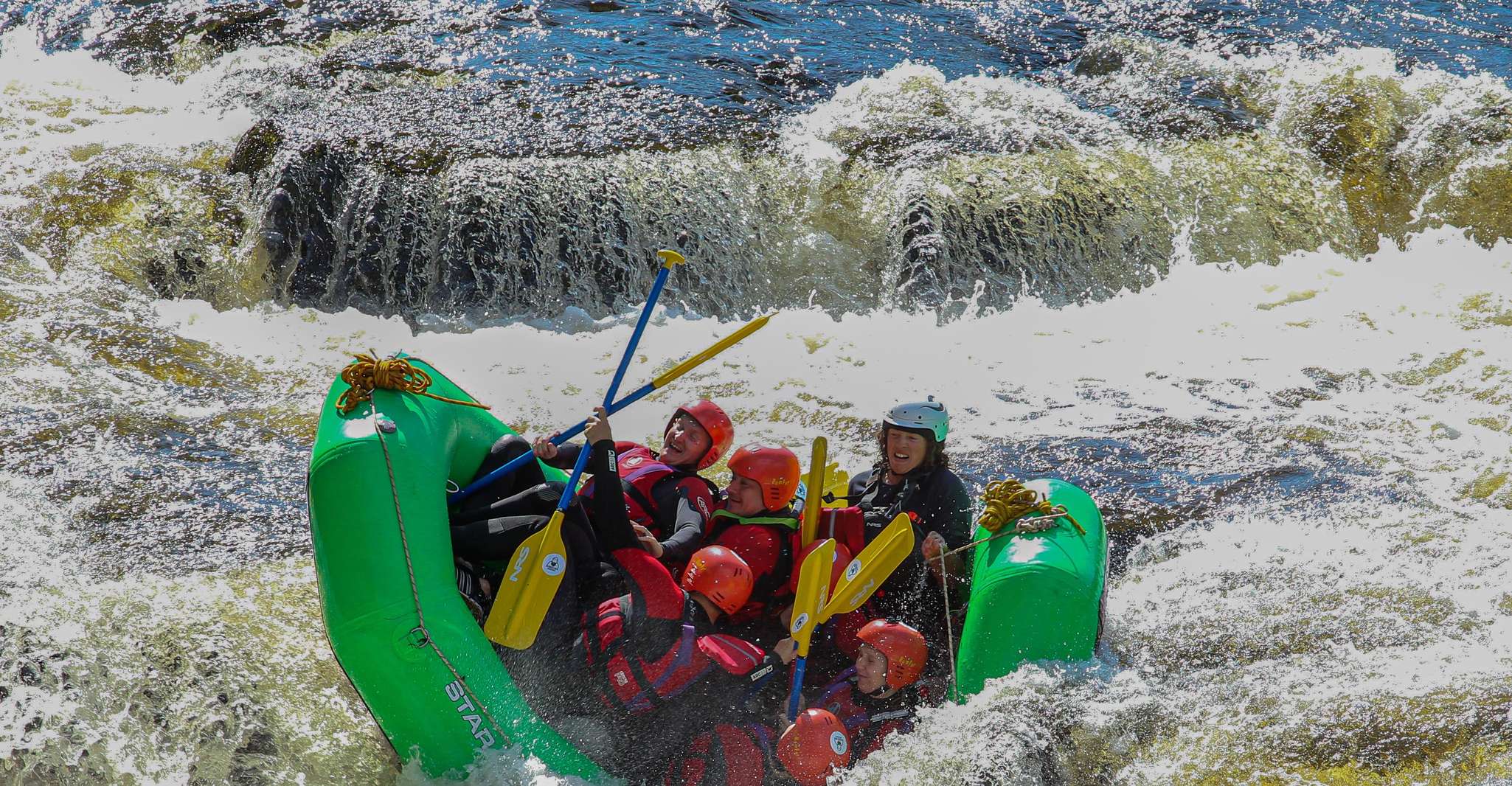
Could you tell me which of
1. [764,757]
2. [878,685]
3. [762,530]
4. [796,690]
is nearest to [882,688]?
[878,685]

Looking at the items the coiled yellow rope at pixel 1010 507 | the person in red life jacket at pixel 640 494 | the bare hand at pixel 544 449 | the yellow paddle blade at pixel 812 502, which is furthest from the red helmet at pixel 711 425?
the coiled yellow rope at pixel 1010 507

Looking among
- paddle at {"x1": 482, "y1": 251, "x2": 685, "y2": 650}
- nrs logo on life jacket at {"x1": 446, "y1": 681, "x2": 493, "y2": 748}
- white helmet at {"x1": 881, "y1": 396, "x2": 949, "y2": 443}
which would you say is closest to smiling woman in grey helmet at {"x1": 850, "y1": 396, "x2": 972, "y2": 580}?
white helmet at {"x1": 881, "y1": 396, "x2": 949, "y2": 443}

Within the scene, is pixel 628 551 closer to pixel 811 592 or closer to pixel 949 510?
pixel 811 592

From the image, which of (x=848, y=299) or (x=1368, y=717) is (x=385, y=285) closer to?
(x=848, y=299)

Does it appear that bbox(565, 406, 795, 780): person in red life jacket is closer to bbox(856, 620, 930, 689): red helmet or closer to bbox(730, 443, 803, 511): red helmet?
bbox(856, 620, 930, 689): red helmet

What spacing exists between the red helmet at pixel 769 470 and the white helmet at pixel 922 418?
1.99 ft

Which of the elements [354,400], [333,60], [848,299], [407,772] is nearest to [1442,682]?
[407,772]

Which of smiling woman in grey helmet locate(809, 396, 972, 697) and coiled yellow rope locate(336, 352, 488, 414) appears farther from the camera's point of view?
smiling woman in grey helmet locate(809, 396, 972, 697)

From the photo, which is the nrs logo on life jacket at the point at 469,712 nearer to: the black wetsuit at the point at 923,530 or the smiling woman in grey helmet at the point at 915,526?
the smiling woman in grey helmet at the point at 915,526

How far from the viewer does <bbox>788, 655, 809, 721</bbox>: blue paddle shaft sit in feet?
13.3

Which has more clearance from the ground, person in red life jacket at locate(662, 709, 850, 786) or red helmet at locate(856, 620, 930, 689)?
red helmet at locate(856, 620, 930, 689)

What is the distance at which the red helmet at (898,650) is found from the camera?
13.6 ft

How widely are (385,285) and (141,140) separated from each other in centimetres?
309

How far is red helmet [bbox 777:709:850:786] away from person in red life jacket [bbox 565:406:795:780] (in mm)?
221
